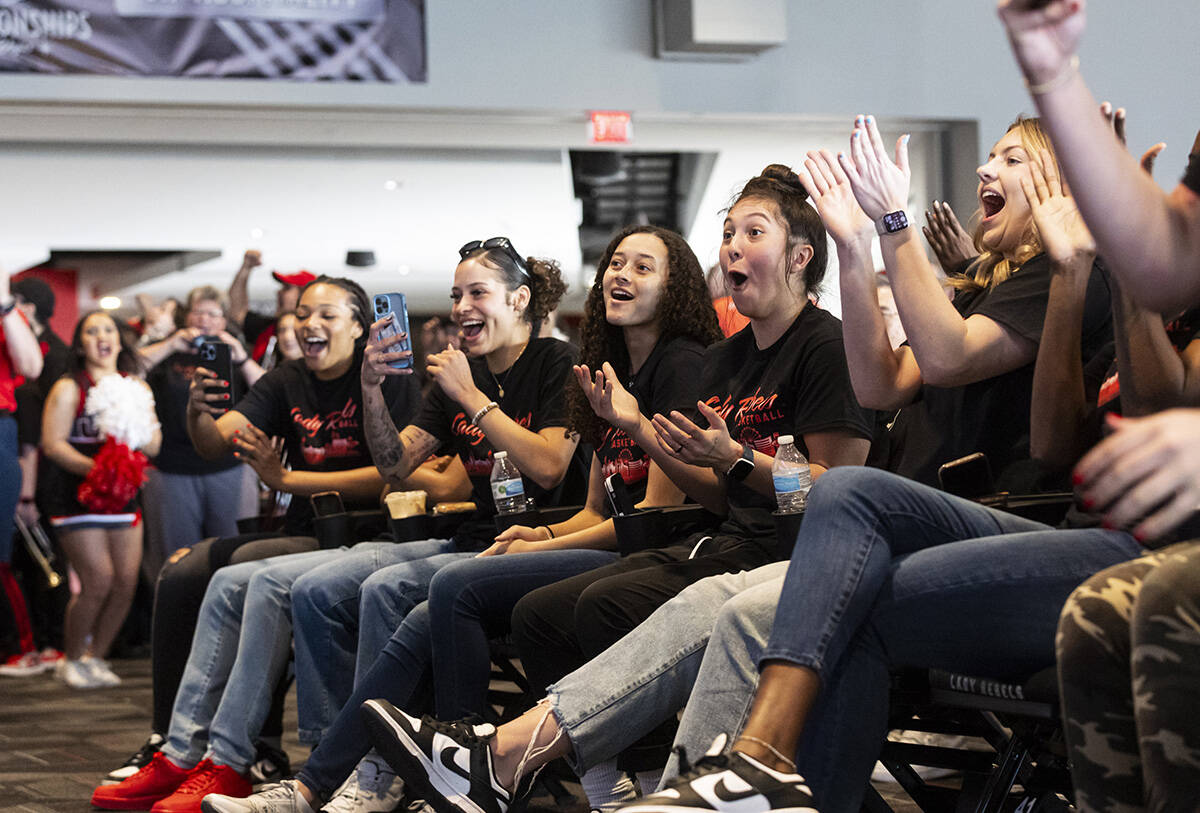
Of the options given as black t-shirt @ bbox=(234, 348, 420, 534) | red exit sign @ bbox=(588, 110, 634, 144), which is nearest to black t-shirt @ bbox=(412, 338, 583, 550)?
black t-shirt @ bbox=(234, 348, 420, 534)

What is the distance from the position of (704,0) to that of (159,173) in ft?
11.7

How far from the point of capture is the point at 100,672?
16.2 feet

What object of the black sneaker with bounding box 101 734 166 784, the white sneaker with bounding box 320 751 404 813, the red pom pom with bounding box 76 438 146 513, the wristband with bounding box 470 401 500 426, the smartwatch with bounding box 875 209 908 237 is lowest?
the black sneaker with bounding box 101 734 166 784

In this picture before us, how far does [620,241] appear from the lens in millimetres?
2869

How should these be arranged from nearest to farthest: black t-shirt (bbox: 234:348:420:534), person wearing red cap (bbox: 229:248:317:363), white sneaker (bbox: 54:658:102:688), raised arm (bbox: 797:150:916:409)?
raised arm (bbox: 797:150:916:409) < black t-shirt (bbox: 234:348:420:534) < white sneaker (bbox: 54:658:102:688) < person wearing red cap (bbox: 229:248:317:363)

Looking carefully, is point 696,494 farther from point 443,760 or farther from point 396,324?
point 396,324

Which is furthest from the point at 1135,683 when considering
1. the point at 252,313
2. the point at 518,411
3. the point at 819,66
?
the point at 252,313

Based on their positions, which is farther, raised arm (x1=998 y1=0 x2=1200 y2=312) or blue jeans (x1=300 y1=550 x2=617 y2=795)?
blue jeans (x1=300 y1=550 x2=617 y2=795)

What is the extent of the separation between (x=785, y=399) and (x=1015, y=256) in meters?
0.46

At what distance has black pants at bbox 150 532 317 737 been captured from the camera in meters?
3.28

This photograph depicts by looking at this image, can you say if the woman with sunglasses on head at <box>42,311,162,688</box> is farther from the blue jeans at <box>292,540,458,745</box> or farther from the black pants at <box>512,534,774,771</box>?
the black pants at <box>512,534,774,771</box>

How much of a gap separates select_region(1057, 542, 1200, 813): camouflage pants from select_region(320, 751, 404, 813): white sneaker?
4.93ft

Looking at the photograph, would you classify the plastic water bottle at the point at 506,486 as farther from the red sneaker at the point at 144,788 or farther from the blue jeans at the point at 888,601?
the blue jeans at the point at 888,601

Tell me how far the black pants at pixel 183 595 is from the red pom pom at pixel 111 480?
1869 millimetres
